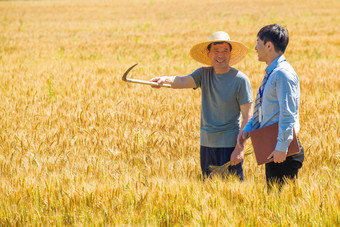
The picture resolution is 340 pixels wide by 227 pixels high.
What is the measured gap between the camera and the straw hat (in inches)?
136

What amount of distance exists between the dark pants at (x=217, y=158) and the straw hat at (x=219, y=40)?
778mm

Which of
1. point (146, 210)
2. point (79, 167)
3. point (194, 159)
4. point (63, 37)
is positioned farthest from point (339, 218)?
point (63, 37)

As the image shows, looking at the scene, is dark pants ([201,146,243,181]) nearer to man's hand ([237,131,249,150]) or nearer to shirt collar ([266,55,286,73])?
man's hand ([237,131,249,150])

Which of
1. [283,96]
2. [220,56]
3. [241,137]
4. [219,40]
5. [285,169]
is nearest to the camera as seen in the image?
[283,96]

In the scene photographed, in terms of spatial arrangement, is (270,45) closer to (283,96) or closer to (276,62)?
(276,62)

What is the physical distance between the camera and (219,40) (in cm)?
341

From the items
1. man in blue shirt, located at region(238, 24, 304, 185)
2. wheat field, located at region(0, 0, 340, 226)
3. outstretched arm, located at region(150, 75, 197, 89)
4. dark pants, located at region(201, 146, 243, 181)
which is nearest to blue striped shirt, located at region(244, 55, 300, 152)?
man in blue shirt, located at region(238, 24, 304, 185)

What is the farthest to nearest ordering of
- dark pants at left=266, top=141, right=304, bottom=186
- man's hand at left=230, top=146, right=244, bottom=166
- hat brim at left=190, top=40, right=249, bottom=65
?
1. hat brim at left=190, top=40, right=249, bottom=65
2. man's hand at left=230, top=146, right=244, bottom=166
3. dark pants at left=266, top=141, right=304, bottom=186

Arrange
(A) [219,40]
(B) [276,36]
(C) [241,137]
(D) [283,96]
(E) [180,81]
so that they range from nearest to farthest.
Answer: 1. (D) [283,96]
2. (B) [276,36]
3. (C) [241,137]
4. (A) [219,40]
5. (E) [180,81]

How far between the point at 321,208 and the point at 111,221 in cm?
130

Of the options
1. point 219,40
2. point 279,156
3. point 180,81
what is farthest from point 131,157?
point 279,156

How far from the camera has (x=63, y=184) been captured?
130 inches

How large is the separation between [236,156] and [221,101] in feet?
1.50

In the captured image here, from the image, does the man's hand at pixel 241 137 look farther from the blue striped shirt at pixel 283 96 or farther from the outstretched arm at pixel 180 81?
the outstretched arm at pixel 180 81
